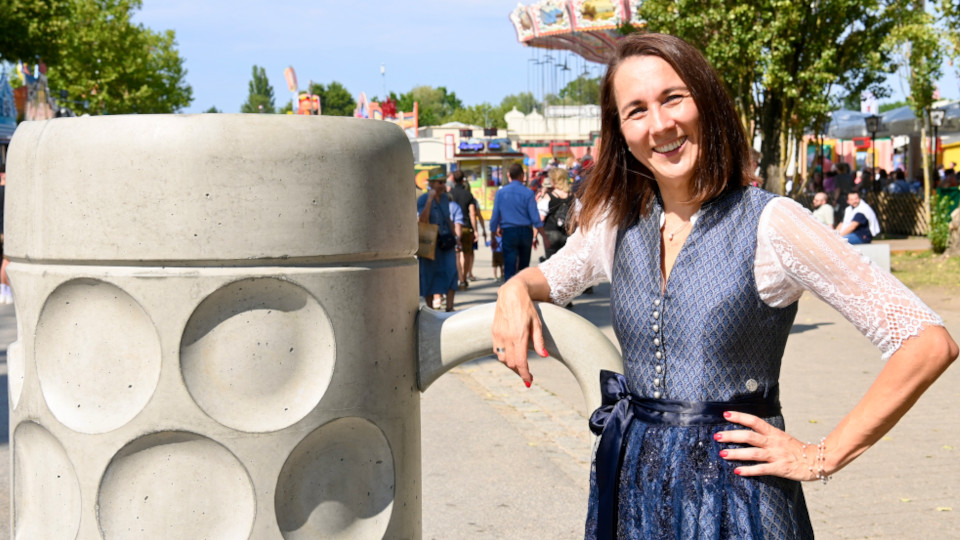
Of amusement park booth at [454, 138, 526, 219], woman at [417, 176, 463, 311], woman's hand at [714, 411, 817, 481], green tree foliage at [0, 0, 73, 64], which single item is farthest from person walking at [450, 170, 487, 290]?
amusement park booth at [454, 138, 526, 219]

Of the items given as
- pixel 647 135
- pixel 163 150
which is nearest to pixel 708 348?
pixel 647 135

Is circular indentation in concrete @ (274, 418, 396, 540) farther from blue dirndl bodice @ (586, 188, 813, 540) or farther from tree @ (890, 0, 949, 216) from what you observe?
tree @ (890, 0, 949, 216)

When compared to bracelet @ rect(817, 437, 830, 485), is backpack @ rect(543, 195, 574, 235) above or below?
above

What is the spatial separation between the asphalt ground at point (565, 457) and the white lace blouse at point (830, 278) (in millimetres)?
1673

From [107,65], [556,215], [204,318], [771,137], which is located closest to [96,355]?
[204,318]

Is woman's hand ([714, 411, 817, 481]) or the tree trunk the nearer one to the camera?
woman's hand ([714, 411, 817, 481])

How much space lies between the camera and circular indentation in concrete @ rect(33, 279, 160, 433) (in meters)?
1.98

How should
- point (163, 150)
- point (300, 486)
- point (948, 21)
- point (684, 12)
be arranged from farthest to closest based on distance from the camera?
point (684, 12) < point (948, 21) < point (300, 486) < point (163, 150)

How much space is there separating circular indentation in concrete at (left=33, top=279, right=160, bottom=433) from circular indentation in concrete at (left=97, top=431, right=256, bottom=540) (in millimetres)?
90

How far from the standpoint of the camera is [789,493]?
1921mm

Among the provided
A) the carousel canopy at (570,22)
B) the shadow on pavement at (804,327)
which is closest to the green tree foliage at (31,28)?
the shadow on pavement at (804,327)

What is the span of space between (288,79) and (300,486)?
4090 centimetres

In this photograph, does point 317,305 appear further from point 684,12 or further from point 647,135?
point 684,12

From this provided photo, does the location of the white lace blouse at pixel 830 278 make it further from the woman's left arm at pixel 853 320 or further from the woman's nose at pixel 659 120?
the woman's nose at pixel 659 120
